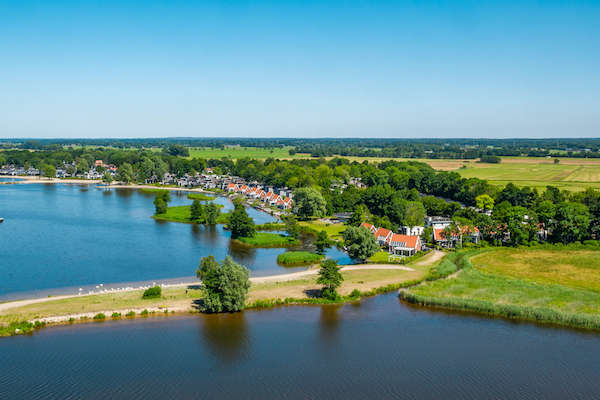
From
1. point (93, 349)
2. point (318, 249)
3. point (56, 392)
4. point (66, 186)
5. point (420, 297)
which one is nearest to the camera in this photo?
point (56, 392)

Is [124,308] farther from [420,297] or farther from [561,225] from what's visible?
[561,225]

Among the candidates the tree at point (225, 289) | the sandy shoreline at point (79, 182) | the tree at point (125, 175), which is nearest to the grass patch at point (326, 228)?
the tree at point (225, 289)

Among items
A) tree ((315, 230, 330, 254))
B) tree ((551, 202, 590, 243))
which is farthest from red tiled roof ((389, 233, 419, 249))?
tree ((551, 202, 590, 243))

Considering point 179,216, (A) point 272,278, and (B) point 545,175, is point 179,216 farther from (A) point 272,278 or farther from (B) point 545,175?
(B) point 545,175

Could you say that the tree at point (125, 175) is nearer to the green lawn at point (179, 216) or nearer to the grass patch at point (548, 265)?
the green lawn at point (179, 216)

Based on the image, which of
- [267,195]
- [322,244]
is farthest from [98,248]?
[267,195]

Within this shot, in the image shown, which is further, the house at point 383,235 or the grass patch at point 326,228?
the grass patch at point 326,228

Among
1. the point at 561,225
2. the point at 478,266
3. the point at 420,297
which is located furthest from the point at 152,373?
the point at 561,225
